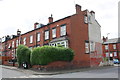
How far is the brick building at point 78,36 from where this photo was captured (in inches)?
858

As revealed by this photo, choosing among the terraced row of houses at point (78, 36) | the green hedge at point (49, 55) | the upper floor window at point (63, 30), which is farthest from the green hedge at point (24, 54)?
the upper floor window at point (63, 30)

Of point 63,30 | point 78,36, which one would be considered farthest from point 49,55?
point 78,36

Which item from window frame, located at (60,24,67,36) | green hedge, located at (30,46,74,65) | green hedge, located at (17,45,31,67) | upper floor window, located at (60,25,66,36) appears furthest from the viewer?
upper floor window, located at (60,25,66,36)

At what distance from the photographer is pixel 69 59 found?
19344mm

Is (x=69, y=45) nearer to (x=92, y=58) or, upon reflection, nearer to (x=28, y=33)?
(x=92, y=58)

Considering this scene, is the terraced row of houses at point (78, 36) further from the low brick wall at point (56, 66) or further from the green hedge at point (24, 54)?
the green hedge at point (24, 54)

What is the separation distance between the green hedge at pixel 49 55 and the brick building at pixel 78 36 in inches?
85.4

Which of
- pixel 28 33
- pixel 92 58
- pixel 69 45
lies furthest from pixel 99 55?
pixel 28 33

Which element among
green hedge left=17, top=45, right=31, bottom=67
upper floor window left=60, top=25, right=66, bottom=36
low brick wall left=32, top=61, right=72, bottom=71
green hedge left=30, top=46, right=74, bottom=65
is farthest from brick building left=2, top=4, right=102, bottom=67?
green hedge left=17, top=45, right=31, bottom=67

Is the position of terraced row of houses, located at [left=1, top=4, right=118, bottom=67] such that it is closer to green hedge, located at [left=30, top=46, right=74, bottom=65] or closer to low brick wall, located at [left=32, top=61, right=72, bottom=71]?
low brick wall, located at [left=32, top=61, right=72, bottom=71]

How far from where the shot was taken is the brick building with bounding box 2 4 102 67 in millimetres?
21781

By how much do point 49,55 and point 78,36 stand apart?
24.4ft

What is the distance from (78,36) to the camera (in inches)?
894

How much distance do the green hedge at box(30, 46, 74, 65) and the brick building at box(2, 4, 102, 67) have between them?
2169 mm
